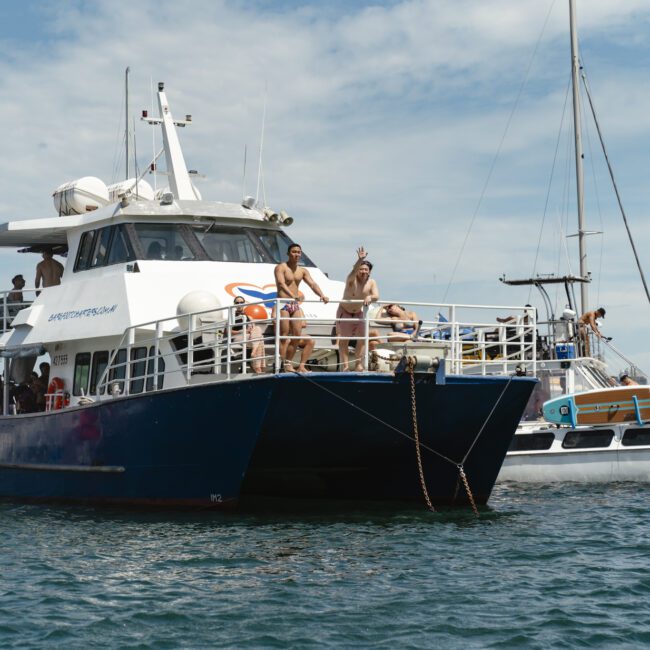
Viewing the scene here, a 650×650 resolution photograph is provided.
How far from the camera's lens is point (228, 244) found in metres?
15.8

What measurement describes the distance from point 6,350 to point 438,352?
781 cm

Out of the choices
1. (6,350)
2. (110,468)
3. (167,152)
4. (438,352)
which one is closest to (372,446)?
(438,352)

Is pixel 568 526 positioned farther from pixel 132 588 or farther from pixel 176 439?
pixel 132 588

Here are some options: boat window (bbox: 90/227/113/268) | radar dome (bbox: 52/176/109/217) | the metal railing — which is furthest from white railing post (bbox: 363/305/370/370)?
radar dome (bbox: 52/176/109/217)

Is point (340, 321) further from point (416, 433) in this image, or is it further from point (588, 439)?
point (588, 439)

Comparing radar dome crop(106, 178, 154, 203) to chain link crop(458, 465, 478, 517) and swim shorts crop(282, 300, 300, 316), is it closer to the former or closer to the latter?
swim shorts crop(282, 300, 300, 316)

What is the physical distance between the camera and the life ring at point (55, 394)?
15773mm

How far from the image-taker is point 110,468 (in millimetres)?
13539

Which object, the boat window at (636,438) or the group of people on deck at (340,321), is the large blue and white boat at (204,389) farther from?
the boat window at (636,438)

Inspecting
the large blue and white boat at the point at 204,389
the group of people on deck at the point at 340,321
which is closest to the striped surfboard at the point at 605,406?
the large blue and white boat at the point at 204,389

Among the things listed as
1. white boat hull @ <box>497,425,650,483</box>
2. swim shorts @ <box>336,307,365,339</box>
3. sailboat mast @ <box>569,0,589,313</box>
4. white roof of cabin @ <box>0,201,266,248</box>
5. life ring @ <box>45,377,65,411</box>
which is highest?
sailboat mast @ <box>569,0,589,313</box>

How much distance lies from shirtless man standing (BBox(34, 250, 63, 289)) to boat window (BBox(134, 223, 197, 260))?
114 inches

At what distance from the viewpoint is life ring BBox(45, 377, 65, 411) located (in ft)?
51.8

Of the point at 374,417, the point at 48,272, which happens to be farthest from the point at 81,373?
the point at 374,417
